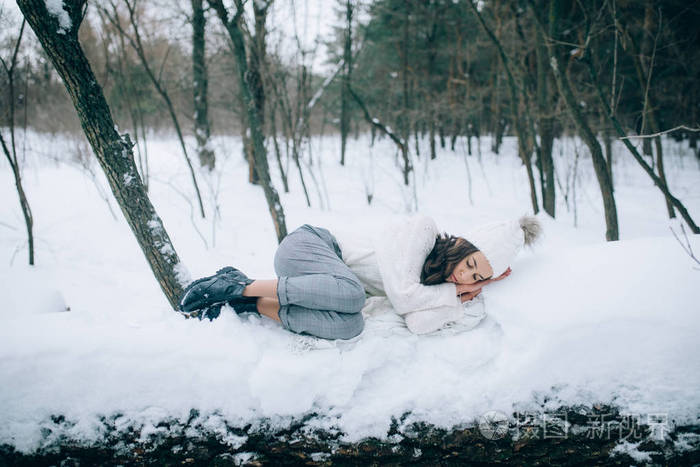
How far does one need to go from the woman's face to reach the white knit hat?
0.43 feet

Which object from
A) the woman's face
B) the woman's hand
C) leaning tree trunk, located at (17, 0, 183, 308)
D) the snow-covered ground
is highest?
leaning tree trunk, located at (17, 0, 183, 308)

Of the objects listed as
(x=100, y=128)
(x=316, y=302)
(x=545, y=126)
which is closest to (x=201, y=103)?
(x=100, y=128)

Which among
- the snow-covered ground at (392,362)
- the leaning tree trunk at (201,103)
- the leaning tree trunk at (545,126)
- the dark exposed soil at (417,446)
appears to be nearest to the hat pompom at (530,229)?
the snow-covered ground at (392,362)

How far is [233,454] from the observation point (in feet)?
5.12

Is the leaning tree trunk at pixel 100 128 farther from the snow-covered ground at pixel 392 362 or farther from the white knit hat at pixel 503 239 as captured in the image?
the white knit hat at pixel 503 239

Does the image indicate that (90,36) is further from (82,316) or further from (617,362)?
(617,362)

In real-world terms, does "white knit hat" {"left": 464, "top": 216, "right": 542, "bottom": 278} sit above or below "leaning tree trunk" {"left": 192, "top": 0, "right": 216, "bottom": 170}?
below

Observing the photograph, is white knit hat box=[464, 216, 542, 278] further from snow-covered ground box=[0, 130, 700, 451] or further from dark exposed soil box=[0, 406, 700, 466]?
dark exposed soil box=[0, 406, 700, 466]

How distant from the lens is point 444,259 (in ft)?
6.48

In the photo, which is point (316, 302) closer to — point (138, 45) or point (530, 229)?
point (530, 229)

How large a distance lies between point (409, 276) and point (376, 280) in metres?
A: 0.35

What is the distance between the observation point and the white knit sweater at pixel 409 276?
187cm

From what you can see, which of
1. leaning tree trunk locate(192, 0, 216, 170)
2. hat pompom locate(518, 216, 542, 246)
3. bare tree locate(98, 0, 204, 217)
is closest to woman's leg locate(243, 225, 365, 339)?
hat pompom locate(518, 216, 542, 246)

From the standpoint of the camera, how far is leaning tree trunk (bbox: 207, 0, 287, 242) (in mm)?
3113
